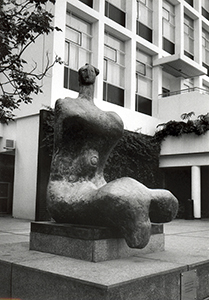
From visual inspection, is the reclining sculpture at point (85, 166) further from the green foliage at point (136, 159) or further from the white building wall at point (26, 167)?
the green foliage at point (136, 159)

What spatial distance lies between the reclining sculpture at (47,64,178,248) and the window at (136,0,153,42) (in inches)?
519

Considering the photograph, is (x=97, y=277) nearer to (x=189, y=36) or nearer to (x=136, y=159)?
(x=136, y=159)

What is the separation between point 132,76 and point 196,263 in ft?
41.7

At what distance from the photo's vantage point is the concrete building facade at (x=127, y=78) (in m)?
12.7

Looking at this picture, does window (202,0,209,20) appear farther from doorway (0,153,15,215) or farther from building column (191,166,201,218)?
doorway (0,153,15,215)

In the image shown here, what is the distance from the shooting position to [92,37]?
575 inches

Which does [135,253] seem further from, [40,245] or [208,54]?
[208,54]

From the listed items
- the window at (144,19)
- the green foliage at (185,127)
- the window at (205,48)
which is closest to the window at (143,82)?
the window at (144,19)

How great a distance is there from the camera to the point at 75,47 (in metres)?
14.1

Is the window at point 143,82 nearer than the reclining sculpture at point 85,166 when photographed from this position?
No

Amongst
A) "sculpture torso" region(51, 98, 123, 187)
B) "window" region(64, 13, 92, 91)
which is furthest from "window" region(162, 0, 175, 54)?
"sculpture torso" region(51, 98, 123, 187)

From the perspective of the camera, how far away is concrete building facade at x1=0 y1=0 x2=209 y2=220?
500 inches

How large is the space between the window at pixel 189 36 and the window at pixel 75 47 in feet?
24.1

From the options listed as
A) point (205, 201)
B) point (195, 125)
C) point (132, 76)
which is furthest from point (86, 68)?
point (205, 201)
